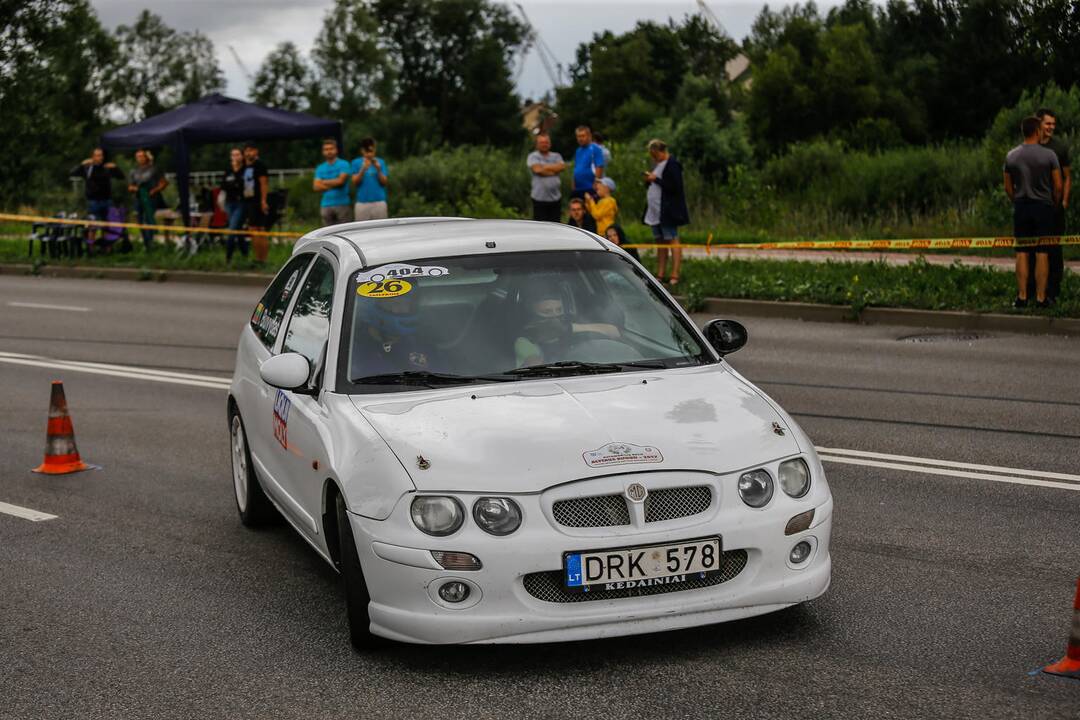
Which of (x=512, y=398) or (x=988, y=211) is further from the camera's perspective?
(x=988, y=211)

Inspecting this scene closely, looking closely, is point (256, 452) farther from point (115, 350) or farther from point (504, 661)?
point (115, 350)

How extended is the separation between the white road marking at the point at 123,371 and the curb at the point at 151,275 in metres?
7.96

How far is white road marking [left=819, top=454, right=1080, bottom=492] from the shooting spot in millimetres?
7934

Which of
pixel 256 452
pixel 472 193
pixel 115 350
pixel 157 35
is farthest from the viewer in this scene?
pixel 157 35

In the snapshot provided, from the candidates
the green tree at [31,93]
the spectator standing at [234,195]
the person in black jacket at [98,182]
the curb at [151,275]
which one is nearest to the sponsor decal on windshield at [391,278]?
the curb at [151,275]

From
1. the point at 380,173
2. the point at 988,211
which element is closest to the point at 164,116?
the point at 380,173

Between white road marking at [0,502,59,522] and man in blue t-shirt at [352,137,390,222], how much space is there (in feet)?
44.6

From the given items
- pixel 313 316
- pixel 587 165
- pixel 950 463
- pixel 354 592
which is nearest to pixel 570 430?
pixel 354 592

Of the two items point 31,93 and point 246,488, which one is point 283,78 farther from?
point 246,488

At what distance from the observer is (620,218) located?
101 ft

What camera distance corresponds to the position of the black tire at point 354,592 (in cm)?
532

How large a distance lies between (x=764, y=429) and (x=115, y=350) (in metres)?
11.6

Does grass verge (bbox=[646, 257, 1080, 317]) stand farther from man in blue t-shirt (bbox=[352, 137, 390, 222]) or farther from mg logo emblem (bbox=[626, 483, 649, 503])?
mg logo emblem (bbox=[626, 483, 649, 503])

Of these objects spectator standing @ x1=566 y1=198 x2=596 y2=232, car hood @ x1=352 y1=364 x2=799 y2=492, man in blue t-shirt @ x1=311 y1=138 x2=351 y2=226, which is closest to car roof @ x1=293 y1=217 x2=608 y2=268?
car hood @ x1=352 y1=364 x2=799 y2=492
